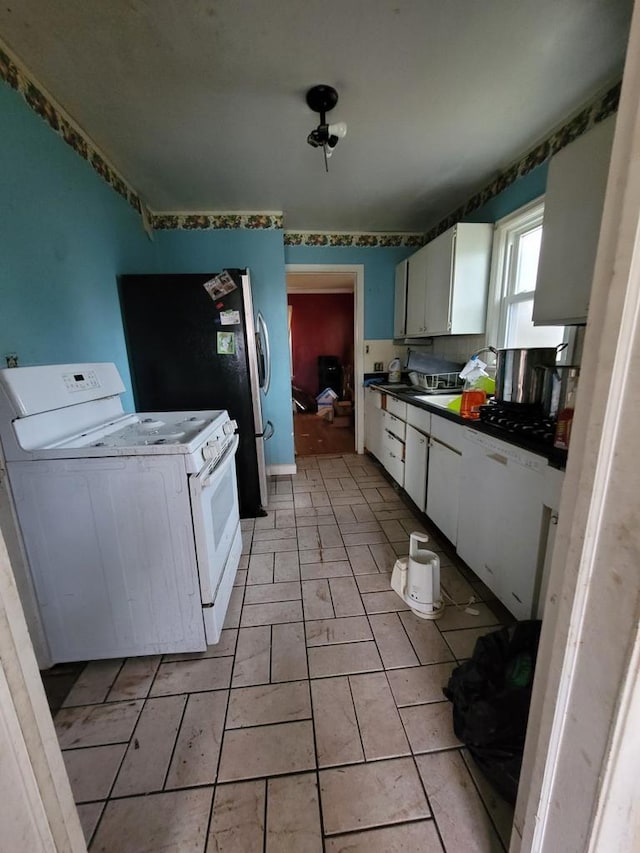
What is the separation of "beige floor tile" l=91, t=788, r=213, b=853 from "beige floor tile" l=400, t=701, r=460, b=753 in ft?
2.12

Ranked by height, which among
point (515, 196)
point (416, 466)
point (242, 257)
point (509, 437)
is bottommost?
point (416, 466)

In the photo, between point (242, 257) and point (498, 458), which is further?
point (242, 257)

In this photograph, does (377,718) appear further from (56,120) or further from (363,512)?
(56,120)

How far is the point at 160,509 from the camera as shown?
122cm

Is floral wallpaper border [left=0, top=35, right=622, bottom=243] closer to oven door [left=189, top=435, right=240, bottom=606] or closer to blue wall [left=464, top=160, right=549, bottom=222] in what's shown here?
blue wall [left=464, top=160, right=549, bottom=222]

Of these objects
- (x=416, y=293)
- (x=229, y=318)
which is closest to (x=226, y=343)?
(x=229, y=318)

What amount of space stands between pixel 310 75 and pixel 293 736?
259cm

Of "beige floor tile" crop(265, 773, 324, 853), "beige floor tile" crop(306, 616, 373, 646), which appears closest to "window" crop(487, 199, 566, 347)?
"beige floor tile" crop(306, 616, 373, 646)

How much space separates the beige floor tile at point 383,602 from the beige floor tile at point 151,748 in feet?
2.87

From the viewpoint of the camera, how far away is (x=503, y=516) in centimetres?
148

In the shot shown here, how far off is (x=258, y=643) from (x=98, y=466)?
1.01m

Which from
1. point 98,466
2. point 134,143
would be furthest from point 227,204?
point 98,466

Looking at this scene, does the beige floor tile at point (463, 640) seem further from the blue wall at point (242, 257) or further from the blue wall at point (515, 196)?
the blue wall at point (242, 257)

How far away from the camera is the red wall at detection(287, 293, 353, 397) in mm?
6660
